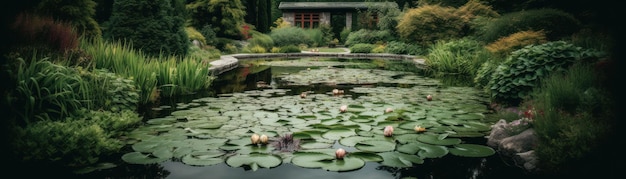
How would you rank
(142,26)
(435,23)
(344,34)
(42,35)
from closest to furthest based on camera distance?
(42,35), (142,26), (435,23), (344,34)

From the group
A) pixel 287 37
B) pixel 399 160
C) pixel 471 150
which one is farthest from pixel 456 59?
pixel 287 37

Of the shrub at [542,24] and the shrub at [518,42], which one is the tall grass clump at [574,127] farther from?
the shrub at [542,24]

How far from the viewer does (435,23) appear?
13070 millimetres

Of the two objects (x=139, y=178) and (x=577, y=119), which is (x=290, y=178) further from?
(x=577, y=119)

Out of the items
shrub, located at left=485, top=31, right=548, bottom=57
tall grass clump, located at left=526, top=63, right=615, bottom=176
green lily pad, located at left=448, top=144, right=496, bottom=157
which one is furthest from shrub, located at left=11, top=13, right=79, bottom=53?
shrub, located at left=485, top=31, right=548, bottom=57

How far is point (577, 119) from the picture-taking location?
8.79 ft

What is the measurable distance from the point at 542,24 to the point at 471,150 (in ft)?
18.9

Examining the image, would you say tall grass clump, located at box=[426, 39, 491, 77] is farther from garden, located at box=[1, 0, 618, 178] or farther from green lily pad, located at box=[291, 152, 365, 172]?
green lily pad, located at box=[291, 152, 365, 172]

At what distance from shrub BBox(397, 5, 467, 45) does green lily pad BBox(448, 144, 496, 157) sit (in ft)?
33.5

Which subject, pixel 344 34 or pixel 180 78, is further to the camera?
pixel 344 34

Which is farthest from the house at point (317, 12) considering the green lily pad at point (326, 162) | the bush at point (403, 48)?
the green lily pad at point (326, 162)

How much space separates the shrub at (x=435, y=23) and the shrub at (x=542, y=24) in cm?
455

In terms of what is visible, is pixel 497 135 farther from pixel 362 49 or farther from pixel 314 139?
pixel 362 49

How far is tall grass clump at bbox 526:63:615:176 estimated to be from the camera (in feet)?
7.63
